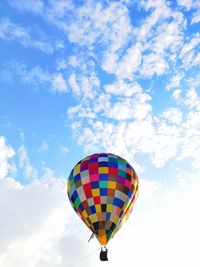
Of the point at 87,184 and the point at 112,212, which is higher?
the point at 87,184

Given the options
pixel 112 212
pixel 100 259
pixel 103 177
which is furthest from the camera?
pixel 103 177

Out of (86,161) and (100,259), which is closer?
(100,259)

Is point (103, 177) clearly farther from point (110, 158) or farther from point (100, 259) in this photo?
point (100, 259)

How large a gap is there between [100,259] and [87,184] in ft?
19.9

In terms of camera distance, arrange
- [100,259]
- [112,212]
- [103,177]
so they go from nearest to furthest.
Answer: [100,259]
[112,212]
[103,177]

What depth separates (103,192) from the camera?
26578 millimetres

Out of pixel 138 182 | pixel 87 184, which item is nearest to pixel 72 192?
pixel 87 184

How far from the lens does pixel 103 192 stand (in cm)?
2658

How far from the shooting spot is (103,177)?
2748 cm

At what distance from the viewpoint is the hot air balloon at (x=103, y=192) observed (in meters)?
25.5

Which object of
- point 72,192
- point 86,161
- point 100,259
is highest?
point 86,161

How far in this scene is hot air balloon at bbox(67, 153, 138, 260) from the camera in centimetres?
2552

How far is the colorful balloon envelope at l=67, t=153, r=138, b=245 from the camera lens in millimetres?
25531

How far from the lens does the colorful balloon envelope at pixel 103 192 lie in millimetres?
25531
